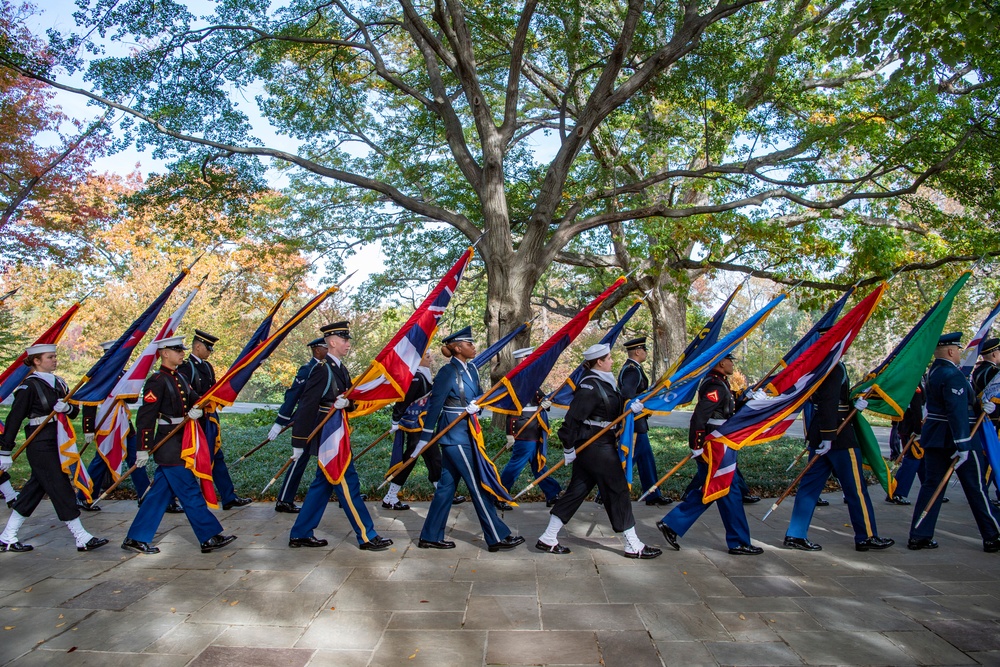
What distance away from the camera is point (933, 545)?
661 centimetres

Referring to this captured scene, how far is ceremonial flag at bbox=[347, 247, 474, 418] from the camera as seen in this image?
6.41m

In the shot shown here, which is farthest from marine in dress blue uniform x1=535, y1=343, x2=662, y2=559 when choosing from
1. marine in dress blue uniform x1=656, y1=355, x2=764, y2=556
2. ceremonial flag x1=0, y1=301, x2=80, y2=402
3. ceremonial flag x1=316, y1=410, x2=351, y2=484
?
ceremonial flag x1=0, y1=301, x2=80, y2=402

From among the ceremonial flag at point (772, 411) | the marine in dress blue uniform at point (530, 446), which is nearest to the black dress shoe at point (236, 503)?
the marine in dress blue uniform at point (530, 446)

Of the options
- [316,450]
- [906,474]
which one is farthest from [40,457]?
[906,474]

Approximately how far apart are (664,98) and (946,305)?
8.21 m

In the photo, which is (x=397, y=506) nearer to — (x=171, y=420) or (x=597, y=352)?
(x=171, y=420)

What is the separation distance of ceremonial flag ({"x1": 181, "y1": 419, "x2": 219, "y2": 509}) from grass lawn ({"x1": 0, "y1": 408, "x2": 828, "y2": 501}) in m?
2.07

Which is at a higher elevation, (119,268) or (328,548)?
(119,268)

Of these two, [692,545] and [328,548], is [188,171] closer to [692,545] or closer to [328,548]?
[328,548]

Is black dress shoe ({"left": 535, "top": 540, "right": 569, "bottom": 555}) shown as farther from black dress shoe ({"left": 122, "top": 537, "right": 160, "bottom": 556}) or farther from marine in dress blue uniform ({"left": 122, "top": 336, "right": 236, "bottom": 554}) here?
black dress shoe ({"left": 122, "top": 537, "right": 160, "bottom": 556})

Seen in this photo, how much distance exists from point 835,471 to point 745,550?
1.20m

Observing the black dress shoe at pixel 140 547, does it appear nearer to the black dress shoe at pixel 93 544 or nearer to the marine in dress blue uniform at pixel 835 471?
the black dress shoe at pixel 93 544

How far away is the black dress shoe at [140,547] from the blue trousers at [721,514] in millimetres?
4704

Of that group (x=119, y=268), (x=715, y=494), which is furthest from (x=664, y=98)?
(x=119, y=268)
